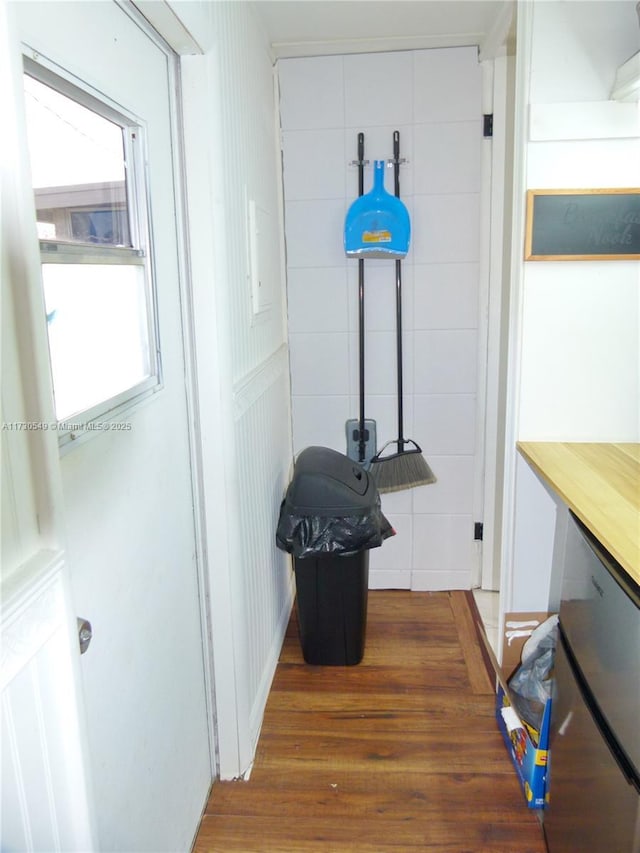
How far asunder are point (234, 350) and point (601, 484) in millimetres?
1021

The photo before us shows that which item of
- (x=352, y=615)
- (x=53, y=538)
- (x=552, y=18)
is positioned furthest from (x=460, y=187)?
(x=53, y=538)

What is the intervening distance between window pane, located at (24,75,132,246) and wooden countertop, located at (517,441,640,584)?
3.69ft

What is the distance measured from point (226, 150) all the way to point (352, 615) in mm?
1608

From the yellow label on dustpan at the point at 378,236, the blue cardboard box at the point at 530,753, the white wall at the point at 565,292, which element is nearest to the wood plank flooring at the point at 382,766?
the blue cardboard box at the point at 530,753

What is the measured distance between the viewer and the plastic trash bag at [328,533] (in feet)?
7.08

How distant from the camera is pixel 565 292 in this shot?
1890mm

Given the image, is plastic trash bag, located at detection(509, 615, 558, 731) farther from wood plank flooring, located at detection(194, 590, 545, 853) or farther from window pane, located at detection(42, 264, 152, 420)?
window pane, located at detection(42, 264, 152, 420)

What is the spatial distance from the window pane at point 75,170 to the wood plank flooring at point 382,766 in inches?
60.3

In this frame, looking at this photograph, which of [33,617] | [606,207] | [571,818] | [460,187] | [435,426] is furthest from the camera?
[435,426]

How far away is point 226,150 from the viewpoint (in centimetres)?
166

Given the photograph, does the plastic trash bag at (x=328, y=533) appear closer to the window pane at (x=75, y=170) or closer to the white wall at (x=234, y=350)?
the white wall at (x=234, y=350)

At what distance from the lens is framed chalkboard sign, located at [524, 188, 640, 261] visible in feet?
6.00

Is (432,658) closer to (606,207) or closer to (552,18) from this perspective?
(606,207)

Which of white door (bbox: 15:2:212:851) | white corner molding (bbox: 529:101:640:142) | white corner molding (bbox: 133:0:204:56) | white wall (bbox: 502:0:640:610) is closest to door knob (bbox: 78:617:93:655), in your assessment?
white door (bbox: 15:2:212:851)
